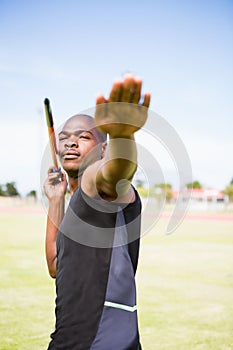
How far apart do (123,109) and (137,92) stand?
87mm

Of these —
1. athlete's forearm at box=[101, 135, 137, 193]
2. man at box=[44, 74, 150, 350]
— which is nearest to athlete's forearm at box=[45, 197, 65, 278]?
man at box=[44, 74, 150, 350]

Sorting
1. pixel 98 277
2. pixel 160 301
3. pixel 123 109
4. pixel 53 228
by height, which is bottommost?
pixel 160 301

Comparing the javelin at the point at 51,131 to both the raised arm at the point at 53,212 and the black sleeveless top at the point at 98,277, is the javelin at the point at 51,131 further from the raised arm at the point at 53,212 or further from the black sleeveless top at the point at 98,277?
the black sleeveless top at the point at 98,277

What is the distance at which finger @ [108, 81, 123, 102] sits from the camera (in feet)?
4.16

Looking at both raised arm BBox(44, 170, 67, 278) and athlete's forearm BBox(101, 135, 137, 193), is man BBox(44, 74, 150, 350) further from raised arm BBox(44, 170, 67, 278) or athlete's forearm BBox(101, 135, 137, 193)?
raised arm BBox(44, 170, 67, 278)

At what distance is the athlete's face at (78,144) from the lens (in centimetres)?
211

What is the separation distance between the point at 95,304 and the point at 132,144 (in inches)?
29.5

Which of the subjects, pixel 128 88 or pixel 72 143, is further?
pixel 72 143

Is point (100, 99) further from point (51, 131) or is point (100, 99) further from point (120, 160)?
point (51, 131)

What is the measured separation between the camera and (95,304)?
1919 mm

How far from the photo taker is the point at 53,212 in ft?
8.36

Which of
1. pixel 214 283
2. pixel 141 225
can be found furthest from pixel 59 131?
pixel 214 283

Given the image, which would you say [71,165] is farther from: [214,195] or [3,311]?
[214,195]

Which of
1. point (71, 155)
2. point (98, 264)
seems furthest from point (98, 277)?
point (71, 155)
